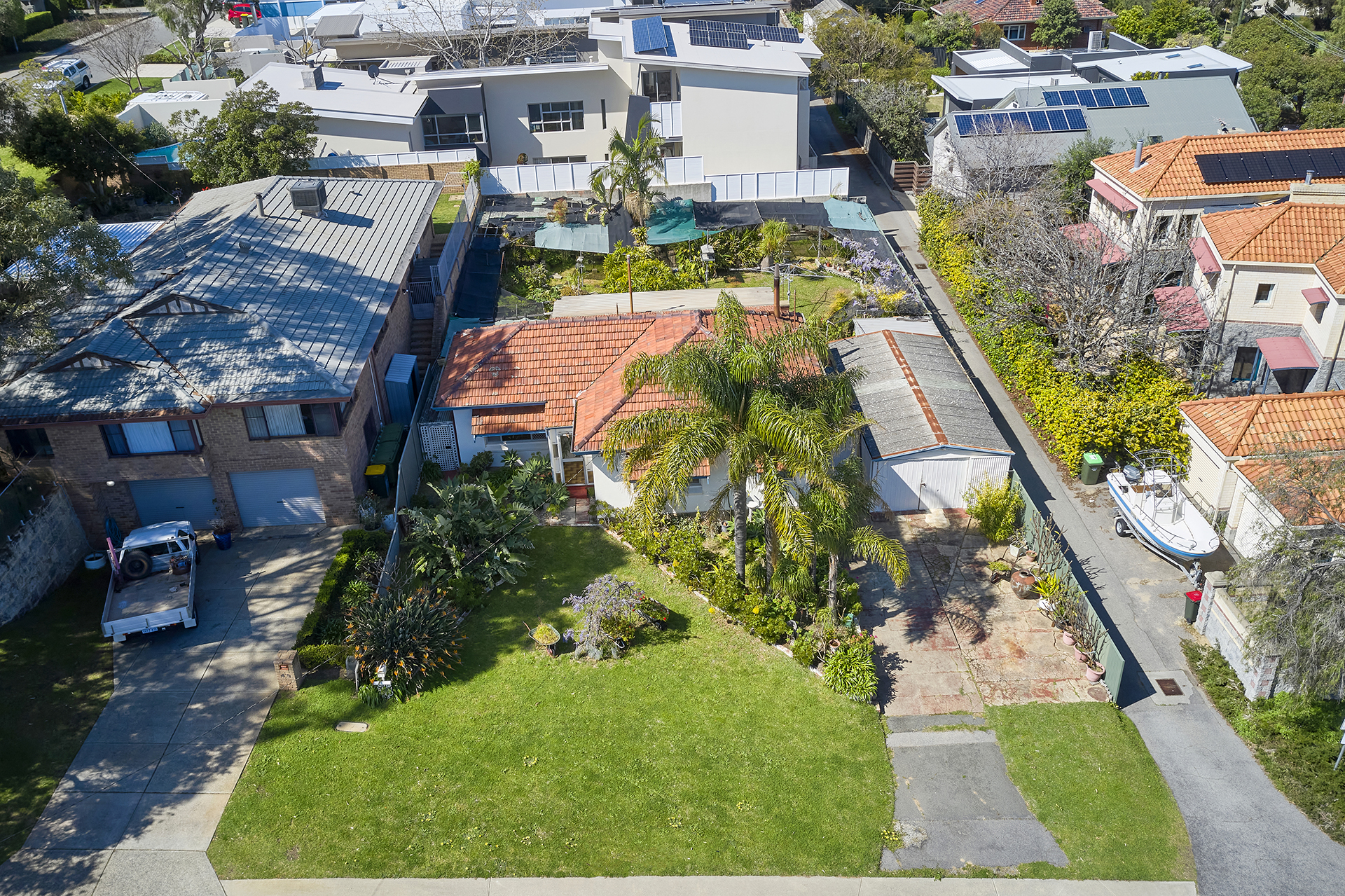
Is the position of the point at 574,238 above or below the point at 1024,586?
above

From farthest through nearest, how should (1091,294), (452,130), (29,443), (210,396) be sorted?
(452,130)
(1091,294)
(29,443)
(210,396)

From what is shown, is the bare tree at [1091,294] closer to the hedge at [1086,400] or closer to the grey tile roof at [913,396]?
the hedge at [1086,400]

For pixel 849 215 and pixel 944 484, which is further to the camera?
pixel 849 215

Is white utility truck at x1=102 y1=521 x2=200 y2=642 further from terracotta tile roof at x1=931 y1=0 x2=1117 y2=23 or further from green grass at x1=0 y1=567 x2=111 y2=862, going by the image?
terracotta tile roof at x1=931 y1=0 x2=1117 y2=23

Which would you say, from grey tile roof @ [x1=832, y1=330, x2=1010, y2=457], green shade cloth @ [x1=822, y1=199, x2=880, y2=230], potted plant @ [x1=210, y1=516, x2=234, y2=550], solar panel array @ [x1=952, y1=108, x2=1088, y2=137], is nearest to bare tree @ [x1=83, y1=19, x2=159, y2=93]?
green shade cloth @ [x1=822, y1=199, x2=880, y2=230]

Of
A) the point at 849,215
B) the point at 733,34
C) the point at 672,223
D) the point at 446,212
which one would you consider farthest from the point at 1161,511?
the point at 733,34

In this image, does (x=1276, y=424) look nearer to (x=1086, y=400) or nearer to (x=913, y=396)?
(x=1086, y=400)

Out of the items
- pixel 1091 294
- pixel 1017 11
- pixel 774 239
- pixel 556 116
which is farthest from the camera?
pixel 1017 11
